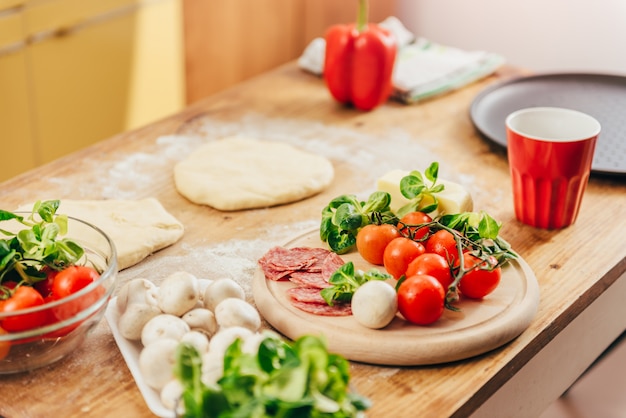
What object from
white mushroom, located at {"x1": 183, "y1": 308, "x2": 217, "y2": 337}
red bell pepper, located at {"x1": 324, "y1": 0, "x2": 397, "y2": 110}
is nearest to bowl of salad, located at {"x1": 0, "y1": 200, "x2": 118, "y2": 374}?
white mushroom, located at {"x1": 183, "y1": 308, "x2": 217, "y2": 337}

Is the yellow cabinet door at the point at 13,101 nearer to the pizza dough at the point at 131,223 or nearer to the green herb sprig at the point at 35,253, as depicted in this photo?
the pizza dough at the point at 131,223

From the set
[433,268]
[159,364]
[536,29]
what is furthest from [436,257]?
[536,29]

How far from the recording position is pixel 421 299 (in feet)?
3.37

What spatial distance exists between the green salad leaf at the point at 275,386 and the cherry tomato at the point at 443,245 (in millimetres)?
379

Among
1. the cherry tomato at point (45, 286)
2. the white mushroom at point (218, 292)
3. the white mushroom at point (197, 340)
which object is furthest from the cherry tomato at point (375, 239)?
the cherry tomato at point (45, 286)

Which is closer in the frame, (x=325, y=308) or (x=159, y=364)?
(x=159, y=364)

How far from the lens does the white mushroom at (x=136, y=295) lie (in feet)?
3.49

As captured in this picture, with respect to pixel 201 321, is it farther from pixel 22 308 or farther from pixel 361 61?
pixel 361 61

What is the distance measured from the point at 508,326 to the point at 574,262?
28 cm

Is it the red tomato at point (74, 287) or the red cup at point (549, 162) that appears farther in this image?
the red cup at point (549, 162)

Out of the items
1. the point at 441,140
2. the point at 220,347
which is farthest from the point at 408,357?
the point at 441,140

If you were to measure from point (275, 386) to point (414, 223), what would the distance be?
51cm

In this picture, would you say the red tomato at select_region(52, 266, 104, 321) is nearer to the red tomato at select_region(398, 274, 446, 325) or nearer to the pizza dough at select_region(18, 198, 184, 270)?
the pizza dough at select_region(18, 198, 184, 270)

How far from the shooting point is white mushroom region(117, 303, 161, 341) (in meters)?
1.02
